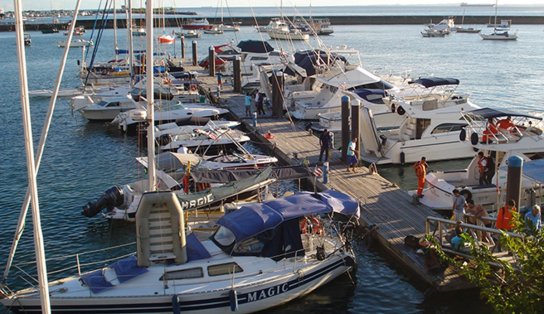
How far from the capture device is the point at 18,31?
30.2ft

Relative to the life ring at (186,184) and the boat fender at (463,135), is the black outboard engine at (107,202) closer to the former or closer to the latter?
the life ring at (186,184)

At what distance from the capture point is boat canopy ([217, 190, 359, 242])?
52.5ft

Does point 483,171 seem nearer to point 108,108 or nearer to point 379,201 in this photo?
point 379,201

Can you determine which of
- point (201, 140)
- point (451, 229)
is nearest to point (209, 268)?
point (451, 229)

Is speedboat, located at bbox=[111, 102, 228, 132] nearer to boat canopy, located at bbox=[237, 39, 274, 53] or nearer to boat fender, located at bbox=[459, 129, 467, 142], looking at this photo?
boat fender, located at bbox=[459, 129, 467, 142]

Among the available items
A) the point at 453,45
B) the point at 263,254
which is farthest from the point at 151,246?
the point at 453,45

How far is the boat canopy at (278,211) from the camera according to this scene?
1599cm

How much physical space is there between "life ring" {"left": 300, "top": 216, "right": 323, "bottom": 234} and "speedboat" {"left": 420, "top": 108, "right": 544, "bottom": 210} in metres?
5.27

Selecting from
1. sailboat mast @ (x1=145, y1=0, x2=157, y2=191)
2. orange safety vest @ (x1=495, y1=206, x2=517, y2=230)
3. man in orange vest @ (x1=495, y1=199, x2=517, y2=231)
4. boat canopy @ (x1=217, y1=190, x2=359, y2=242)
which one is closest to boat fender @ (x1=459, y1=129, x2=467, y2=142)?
man in orange vest @ (x1=495, y1=199, x2=517, y2=231)

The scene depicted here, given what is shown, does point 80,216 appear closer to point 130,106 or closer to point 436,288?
point 436,288

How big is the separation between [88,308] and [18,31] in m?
7.35

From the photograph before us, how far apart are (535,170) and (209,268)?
10930 mm

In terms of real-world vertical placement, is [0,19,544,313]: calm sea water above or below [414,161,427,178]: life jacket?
below

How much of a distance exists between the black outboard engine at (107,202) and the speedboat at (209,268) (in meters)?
6.38
